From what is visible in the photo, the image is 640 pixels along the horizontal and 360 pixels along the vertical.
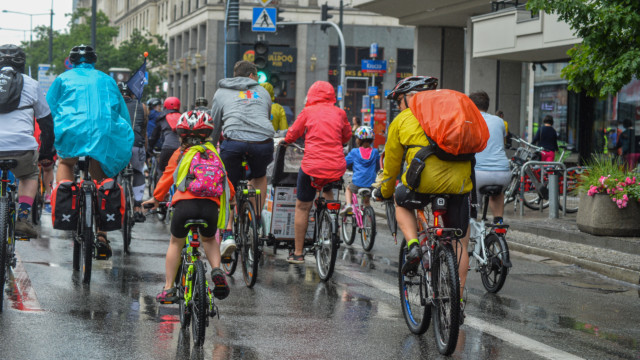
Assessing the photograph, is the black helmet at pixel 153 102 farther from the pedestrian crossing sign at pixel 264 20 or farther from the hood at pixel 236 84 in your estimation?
the hood at pixel 236 84

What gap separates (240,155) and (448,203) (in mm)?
3044

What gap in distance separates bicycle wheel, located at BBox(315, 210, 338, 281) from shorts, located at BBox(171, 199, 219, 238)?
2.46m

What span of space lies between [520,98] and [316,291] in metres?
20.0

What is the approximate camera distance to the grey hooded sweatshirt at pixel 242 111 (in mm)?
9016

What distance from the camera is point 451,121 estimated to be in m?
6.18

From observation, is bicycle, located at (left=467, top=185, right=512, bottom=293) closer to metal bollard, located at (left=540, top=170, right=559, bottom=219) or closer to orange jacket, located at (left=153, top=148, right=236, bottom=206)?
orange jacket, located at (left=153, top=148, right=236, bottom=206)

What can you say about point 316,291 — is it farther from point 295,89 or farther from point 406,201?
point 295,89

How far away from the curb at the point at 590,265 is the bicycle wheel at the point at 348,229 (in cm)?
214

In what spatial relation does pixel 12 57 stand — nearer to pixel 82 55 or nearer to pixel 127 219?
pixel 82 55

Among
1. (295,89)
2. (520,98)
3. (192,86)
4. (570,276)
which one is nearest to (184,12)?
(192,86)

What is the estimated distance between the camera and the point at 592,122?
2338 cm

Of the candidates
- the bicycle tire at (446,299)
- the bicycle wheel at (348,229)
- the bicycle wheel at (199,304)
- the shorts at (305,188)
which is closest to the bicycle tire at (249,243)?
the shorts at (305,188)

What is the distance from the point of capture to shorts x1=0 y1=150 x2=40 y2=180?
745 centimetres

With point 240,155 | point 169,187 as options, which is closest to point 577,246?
point 240,155
